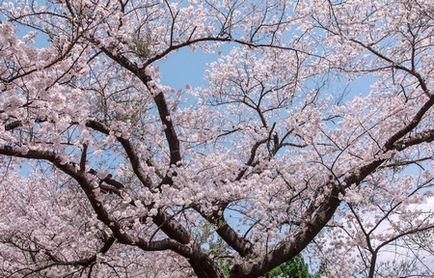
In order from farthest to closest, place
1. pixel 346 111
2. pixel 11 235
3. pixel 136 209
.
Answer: pixel 346 111, pixel 11 235, pixel 136 209

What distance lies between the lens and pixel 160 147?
8.41 m

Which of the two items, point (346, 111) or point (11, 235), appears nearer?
point (11, 235)

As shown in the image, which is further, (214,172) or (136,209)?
(214,172)

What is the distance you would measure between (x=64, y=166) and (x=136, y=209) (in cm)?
123

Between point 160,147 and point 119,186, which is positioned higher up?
point 160,147

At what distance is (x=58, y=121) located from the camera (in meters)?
4.45

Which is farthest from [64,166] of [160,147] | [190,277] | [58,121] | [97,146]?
[190,277]

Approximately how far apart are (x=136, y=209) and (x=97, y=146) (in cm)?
88

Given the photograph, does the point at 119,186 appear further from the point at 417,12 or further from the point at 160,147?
the point at 417,12

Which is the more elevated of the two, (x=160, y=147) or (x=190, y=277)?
(x=160, y=147)

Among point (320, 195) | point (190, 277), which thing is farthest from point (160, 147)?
point (320, 195)

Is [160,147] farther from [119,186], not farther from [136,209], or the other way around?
[136,209]

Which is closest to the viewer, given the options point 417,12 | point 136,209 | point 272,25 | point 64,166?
point 64,166

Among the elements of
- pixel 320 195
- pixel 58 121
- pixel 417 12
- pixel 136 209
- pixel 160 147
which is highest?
pixel 160 147
